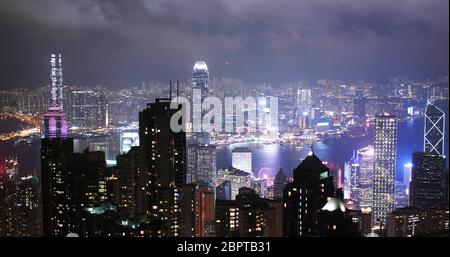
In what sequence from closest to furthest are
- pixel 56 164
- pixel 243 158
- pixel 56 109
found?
1. pixel 56 109
2. pixel 243 158
3. pixel 56 164

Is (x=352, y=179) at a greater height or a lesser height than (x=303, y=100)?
lesser

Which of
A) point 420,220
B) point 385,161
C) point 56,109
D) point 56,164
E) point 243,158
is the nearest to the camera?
point 420,220

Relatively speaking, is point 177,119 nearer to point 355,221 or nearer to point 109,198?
point 109,198

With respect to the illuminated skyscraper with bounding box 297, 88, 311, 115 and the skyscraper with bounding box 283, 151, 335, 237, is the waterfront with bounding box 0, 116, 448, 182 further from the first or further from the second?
the illuminated skyscraper with bounding box 297, 88, 311, 115

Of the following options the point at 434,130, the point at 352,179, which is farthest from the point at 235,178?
the point at 434,130

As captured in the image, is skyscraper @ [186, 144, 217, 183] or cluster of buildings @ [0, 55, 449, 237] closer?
cluster of buildings @ [0, 55, 449, 237]

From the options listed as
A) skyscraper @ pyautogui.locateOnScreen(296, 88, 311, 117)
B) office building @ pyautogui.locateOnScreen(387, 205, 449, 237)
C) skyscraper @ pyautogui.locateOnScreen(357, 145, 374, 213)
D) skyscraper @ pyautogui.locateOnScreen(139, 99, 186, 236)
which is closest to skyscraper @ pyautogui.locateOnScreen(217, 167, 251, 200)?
skyscraper @ pyautogui.locateOnScreen(139, 99, 186, 236)

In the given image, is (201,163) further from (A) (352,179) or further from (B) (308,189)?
(A) (352,179)
